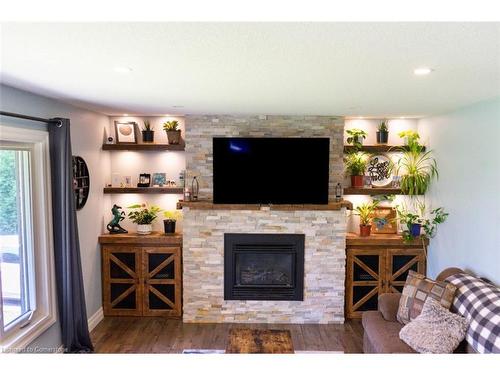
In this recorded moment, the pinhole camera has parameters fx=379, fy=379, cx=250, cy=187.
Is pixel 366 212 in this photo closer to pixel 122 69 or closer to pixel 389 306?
pixel 389 306

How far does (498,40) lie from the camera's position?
1.59 m

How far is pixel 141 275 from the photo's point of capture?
15.5 ft

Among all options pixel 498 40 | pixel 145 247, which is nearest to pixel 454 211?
pixel 498 40

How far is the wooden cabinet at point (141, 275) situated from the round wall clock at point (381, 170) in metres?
2.70

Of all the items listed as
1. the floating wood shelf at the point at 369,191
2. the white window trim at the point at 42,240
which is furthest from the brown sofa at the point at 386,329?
the white window trim at the point at 42,240

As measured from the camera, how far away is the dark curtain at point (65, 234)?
3451mm

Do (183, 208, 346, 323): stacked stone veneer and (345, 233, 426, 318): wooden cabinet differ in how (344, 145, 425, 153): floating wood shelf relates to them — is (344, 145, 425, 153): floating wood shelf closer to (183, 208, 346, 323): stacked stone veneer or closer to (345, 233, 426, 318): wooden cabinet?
(183, 208, 346, 323): stacked stone veneer

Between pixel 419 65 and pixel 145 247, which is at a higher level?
pixel 419 65

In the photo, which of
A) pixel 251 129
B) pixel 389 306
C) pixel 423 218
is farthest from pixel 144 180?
pixel 423 218

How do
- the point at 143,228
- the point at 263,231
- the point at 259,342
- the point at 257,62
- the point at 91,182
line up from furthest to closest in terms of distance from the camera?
the point at 143,228 → the point at 263,231 → the point at 91,182 → the point at 259,342 → the point at 257,62

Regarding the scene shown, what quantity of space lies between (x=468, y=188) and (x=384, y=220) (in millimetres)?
1325

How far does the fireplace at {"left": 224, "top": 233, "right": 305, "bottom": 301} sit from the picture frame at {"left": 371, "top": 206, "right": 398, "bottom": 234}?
3.55 ft

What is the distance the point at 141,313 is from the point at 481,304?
3.73m
